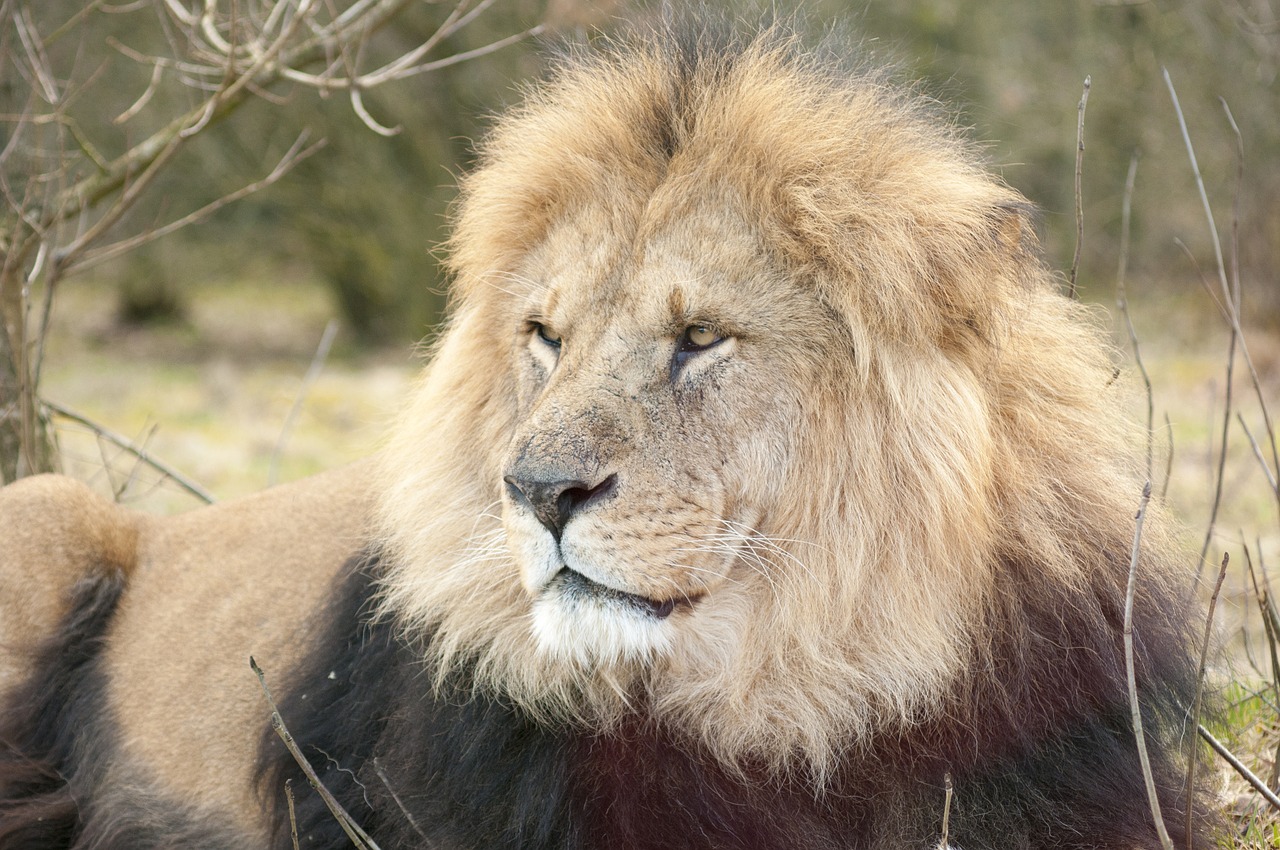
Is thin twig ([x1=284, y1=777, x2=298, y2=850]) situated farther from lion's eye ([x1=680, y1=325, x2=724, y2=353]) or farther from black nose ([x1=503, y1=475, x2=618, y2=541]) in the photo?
lion's eye ([x1=680, y1=325, x2=724, y2=353])

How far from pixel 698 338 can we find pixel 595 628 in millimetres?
664

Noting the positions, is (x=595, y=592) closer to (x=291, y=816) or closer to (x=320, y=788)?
(x=320, y=788)

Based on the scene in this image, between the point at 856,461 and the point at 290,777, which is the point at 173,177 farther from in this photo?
the point at 856,461

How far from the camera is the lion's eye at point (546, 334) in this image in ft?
9.91

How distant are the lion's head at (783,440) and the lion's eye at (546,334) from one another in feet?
0.07

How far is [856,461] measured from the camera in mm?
2730

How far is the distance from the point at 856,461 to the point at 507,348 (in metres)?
0.97

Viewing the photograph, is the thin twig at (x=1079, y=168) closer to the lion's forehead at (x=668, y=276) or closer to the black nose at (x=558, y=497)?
the lion's forehead at (x=668, y=276)

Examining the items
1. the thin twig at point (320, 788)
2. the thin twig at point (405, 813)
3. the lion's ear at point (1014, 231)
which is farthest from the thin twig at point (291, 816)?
the lion's ear at point (1014, 231)

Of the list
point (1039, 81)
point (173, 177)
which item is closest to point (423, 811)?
point (173, 177)

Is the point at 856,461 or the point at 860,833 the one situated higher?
the point at 856,461

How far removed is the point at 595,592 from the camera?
2.55 metres

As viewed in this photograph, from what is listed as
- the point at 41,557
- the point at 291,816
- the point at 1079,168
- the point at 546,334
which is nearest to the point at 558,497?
the point at 546,334

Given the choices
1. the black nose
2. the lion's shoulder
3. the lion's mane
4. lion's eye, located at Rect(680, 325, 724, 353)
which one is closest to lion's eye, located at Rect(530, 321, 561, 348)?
the lion's mane
